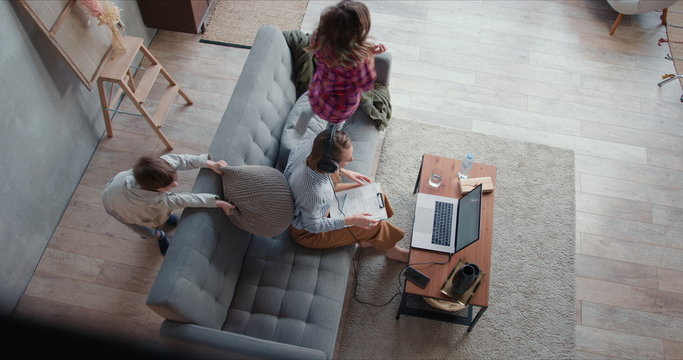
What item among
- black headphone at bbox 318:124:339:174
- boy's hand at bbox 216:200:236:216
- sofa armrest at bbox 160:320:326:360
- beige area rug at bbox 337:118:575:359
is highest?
black headphone at bbox 318:124:339:174

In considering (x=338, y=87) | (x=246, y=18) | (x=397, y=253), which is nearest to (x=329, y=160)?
(x=338, y=87)

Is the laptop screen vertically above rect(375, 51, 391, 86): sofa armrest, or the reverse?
rect(375, 51, 391, 86): sofa armrest

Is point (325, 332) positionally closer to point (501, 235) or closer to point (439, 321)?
point (439, 321)

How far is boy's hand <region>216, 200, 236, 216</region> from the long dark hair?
85cm

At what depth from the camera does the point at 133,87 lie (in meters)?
3.51

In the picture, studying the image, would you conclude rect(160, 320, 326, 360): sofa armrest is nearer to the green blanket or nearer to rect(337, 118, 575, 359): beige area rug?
rect(337, 118, 575, 359): beige area rug

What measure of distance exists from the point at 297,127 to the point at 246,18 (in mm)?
1813

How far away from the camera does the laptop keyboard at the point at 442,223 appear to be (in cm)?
259

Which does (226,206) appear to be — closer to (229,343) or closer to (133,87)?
(229,343)

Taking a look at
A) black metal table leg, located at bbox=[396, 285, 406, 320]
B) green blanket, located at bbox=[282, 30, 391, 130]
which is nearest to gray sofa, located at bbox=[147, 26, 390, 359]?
green blanket, located at bbox=[282, 30, 391, 130]

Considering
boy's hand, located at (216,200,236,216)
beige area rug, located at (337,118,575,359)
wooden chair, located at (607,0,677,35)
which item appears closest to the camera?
boy's hand, located at (216,200,236,216)

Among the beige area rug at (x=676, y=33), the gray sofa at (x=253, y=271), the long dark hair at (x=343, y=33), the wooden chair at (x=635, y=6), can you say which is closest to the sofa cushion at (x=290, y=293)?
the gray sofa at (x=253, y=271)

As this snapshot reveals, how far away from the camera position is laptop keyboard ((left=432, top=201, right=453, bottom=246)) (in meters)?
2.59

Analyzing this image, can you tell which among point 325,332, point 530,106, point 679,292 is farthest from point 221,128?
point 679,292
